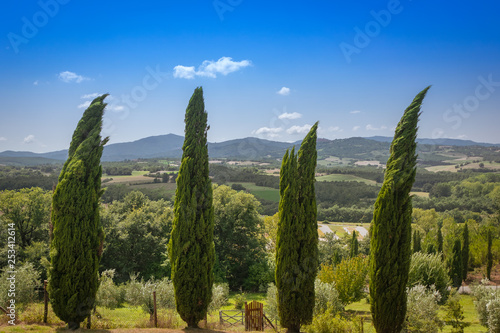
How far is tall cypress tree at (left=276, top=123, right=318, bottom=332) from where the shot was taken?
458 inches

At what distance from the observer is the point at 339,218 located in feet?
263

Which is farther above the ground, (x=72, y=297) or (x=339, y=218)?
(x=72, y=297)

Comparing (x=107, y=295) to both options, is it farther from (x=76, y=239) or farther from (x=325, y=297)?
(x=325, y=297)

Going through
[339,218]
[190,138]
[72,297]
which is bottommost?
[339,218]

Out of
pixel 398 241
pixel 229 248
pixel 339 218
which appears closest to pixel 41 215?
pixel 229 248

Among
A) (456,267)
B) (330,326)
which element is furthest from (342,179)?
(330,326)

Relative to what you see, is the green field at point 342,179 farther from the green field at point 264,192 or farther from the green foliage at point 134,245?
the green foliage at point 134,245

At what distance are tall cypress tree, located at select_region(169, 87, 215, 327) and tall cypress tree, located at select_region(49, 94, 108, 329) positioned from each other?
282cm

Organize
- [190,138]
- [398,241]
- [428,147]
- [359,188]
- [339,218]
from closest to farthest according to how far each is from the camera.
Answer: [398,241]
[190,138]
[339,218]
[359,188]
[428,147]

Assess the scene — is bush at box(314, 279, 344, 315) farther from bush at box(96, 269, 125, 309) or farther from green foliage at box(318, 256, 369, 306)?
bush at box(96, 269, 125, 309)

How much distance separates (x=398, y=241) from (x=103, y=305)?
45.3 feet

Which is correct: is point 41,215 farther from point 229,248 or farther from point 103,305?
point 229,248

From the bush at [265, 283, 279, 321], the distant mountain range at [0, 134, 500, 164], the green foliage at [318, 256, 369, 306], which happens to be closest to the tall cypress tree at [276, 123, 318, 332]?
the bush at [265, 283, 279, 321]

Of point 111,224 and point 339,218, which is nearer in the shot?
point 111,224
